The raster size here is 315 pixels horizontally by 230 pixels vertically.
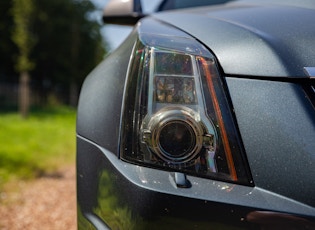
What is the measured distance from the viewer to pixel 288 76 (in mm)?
1014

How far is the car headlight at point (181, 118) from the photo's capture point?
3.25 feet

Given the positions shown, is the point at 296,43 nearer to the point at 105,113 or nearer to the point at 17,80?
the point at 105,113

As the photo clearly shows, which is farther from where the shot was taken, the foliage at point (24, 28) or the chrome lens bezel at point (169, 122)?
the foliage at point (24, 28)

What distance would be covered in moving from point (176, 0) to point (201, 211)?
73.7 inches

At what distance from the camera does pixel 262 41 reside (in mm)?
1109

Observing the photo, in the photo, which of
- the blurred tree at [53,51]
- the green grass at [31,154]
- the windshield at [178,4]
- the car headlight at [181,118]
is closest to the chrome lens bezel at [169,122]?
the car headlight at [181,118]

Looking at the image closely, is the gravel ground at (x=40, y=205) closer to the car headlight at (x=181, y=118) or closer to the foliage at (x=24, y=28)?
the car headlight at (x=181, y=118)

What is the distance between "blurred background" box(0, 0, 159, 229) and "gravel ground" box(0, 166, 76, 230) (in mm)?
43

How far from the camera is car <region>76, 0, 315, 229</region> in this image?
902mm

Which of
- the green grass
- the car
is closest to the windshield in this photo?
the car

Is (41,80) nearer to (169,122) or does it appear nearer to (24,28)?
(24,28)

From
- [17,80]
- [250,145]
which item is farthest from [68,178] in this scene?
[17,80]

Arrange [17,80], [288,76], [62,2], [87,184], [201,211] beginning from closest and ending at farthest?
[201,211] < [288,76] < [87,184] < [17,80] < [62,2]

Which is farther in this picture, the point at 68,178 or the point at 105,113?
the point at 68,178
